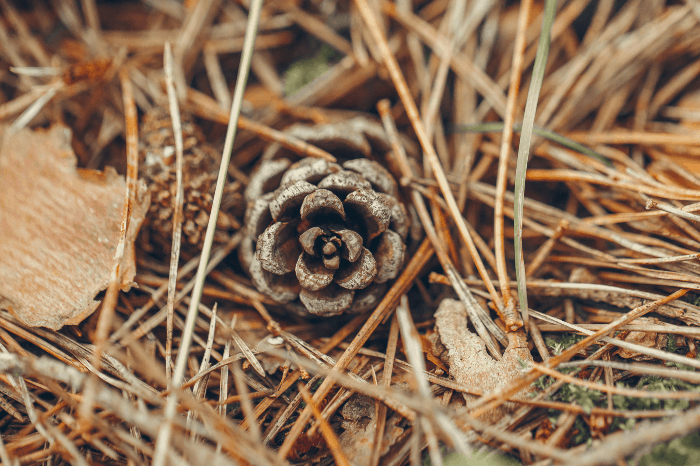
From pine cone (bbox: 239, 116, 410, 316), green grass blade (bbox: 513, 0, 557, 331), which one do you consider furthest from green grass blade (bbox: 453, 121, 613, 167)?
pine cone (bbox: 239, 116, 410, 316)

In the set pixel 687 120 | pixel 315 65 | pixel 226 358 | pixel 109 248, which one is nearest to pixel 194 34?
pixel 315 65

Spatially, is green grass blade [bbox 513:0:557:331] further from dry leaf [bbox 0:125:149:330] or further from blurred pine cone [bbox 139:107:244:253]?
dry leaf [bbox 0:125:149:330]

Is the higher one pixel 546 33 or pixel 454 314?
pixel 546 33

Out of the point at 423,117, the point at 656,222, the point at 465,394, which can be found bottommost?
the point at 465,394


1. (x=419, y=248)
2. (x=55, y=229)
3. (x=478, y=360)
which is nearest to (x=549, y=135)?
(x=419, y=248)

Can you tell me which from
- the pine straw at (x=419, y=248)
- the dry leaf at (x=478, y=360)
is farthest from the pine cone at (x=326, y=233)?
the dry leaf at (x=478, y=360)

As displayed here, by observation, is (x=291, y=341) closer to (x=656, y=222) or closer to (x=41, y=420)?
(x=41, y=420)

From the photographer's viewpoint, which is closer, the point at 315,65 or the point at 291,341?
the point at 291,341

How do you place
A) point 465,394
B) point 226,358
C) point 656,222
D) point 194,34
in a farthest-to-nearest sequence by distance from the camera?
point 194,34, point 656,222, point 226,358, point 465,394
